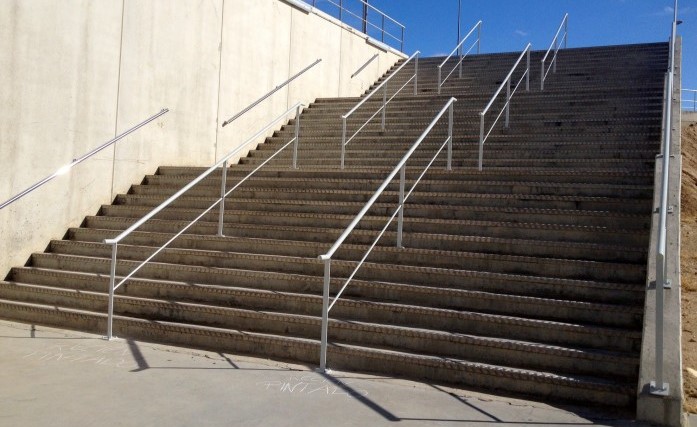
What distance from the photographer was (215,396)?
4680 mm

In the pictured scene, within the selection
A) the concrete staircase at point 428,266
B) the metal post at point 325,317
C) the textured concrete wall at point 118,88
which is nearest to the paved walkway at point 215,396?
the metal post at point 325,317

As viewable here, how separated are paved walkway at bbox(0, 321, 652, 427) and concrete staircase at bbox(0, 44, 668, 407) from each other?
366 mm

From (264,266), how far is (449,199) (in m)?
2.21

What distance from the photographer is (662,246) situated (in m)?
4.57

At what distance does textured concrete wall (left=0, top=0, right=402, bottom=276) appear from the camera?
8.07 metres

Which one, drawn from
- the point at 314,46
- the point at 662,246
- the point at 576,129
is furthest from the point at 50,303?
the point at 314,46

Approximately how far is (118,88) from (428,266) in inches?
209

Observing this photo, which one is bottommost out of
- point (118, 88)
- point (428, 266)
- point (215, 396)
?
point (215, 396)

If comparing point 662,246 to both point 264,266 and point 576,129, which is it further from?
point 576,129

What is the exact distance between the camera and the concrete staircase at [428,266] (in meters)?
5.42

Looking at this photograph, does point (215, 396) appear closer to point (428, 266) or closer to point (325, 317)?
point (325, 317)

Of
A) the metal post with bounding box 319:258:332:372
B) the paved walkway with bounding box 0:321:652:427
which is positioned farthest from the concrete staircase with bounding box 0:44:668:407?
the paved walkway with bounding box 0:321:652:427

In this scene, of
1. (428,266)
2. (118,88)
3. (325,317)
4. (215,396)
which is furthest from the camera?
(118,88)

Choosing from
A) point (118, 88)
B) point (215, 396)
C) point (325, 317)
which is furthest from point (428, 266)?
point (118, 88)
